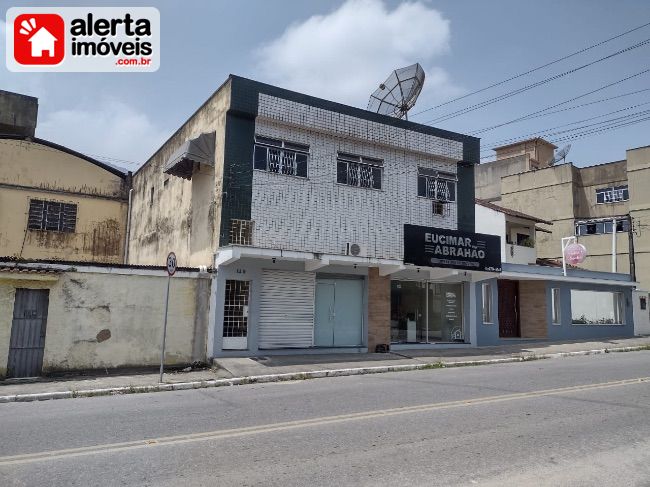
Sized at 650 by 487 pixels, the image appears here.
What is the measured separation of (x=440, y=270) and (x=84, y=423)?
14.3 m

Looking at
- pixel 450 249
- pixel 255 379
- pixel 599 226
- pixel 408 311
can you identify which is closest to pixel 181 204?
pixel 255 379

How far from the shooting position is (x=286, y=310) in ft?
54.6

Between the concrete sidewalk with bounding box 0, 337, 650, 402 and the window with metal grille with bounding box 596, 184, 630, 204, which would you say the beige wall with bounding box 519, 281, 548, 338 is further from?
the window with metal grille with bounding box 596, 184, 630, 204

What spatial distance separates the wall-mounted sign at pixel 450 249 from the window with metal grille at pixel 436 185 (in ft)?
6.21

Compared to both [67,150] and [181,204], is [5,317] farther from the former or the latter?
[67,150]

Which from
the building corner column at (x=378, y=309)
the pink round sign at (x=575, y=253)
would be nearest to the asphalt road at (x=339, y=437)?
the building corner column at (x=378, y=309)

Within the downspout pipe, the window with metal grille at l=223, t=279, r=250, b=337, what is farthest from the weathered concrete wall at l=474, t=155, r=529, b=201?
the window with metal grille at l=223, t=279, r=250, b=337

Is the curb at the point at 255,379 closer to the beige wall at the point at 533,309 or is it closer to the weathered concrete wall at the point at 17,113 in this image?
the beige wall at the point at 533,309

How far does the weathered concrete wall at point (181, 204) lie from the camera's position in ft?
54.3

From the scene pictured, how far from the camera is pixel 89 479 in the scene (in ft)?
16.9

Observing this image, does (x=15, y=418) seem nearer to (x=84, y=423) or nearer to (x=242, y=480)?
(x=84, y=423)

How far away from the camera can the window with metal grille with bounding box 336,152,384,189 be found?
1812 cm

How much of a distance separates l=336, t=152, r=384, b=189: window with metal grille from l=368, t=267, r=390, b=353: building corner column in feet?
10.5

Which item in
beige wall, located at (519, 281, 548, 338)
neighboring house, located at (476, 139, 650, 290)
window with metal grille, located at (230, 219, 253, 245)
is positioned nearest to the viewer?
window with metal grille, located at (230, 219, 253, 245)
